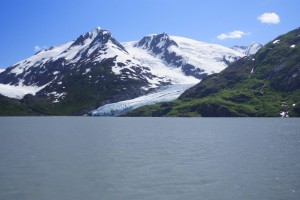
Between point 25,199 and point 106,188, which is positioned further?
point 106,188

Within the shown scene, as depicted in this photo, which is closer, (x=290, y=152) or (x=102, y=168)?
(x=102, y=168)

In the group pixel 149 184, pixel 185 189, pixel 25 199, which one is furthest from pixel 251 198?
pixel 25 199

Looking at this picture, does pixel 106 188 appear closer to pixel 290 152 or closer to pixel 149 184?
pixel 149 184

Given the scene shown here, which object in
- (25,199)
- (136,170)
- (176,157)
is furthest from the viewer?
(176,157)

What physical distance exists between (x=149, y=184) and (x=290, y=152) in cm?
3427

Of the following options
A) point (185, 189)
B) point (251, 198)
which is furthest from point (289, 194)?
point (185, 189)

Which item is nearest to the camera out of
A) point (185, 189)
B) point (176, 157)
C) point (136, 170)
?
point (185, 189)

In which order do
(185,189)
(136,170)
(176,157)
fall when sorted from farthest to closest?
(176,157), (136,170), (185,189)

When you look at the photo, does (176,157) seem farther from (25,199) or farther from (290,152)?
(25,199)

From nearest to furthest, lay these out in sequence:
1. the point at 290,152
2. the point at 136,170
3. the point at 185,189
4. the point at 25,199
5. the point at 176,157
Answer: the point at 25,199, the point at 185,189, the point at 136,170, the point at 176,157, the point at 290,152

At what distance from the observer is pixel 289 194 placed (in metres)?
34.8

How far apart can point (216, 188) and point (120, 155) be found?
85.8ft

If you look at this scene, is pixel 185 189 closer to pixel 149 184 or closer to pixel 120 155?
pixel 149 184

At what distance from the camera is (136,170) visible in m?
47.2
